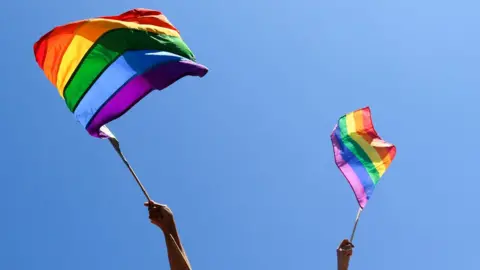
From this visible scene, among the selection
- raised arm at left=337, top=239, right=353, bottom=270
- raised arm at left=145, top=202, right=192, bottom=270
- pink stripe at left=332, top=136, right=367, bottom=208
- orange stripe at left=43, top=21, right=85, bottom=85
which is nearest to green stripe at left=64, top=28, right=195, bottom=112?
orange stripe at left=43, top=21, right=85, bottom=85

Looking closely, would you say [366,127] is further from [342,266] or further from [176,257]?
[176,257]

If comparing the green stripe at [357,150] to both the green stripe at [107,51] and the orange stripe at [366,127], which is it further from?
the green stripe at [107,51]

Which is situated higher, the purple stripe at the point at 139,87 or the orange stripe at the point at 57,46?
the orange stripe at the point at 57,46

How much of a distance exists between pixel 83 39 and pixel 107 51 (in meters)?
0.43

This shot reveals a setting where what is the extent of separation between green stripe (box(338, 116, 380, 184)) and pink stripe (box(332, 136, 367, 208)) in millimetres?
271

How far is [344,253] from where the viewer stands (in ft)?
30.5

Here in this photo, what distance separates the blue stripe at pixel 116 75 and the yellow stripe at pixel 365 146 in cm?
647

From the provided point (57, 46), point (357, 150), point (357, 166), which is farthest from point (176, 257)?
point (357, 150)

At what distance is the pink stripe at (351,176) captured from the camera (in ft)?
43.0

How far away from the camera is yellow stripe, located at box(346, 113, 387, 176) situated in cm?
1414

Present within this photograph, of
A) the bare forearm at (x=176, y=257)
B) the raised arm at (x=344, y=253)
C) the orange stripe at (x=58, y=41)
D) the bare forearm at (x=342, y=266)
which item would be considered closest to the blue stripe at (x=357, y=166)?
the raised arm at (x=344, y=253)

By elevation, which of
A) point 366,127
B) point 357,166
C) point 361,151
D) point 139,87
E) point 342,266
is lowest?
point 342,266

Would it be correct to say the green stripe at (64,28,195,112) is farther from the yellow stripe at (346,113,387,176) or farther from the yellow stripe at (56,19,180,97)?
the yellow stripe at (346,113,387,176)

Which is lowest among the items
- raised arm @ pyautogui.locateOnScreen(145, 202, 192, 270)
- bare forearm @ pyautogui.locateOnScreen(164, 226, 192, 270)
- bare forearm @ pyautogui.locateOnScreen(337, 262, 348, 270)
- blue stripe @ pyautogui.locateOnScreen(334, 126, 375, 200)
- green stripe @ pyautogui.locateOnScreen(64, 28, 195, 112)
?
bare forearm @ pyautogui.locateOnScreen(337, 262, 348, 270)
